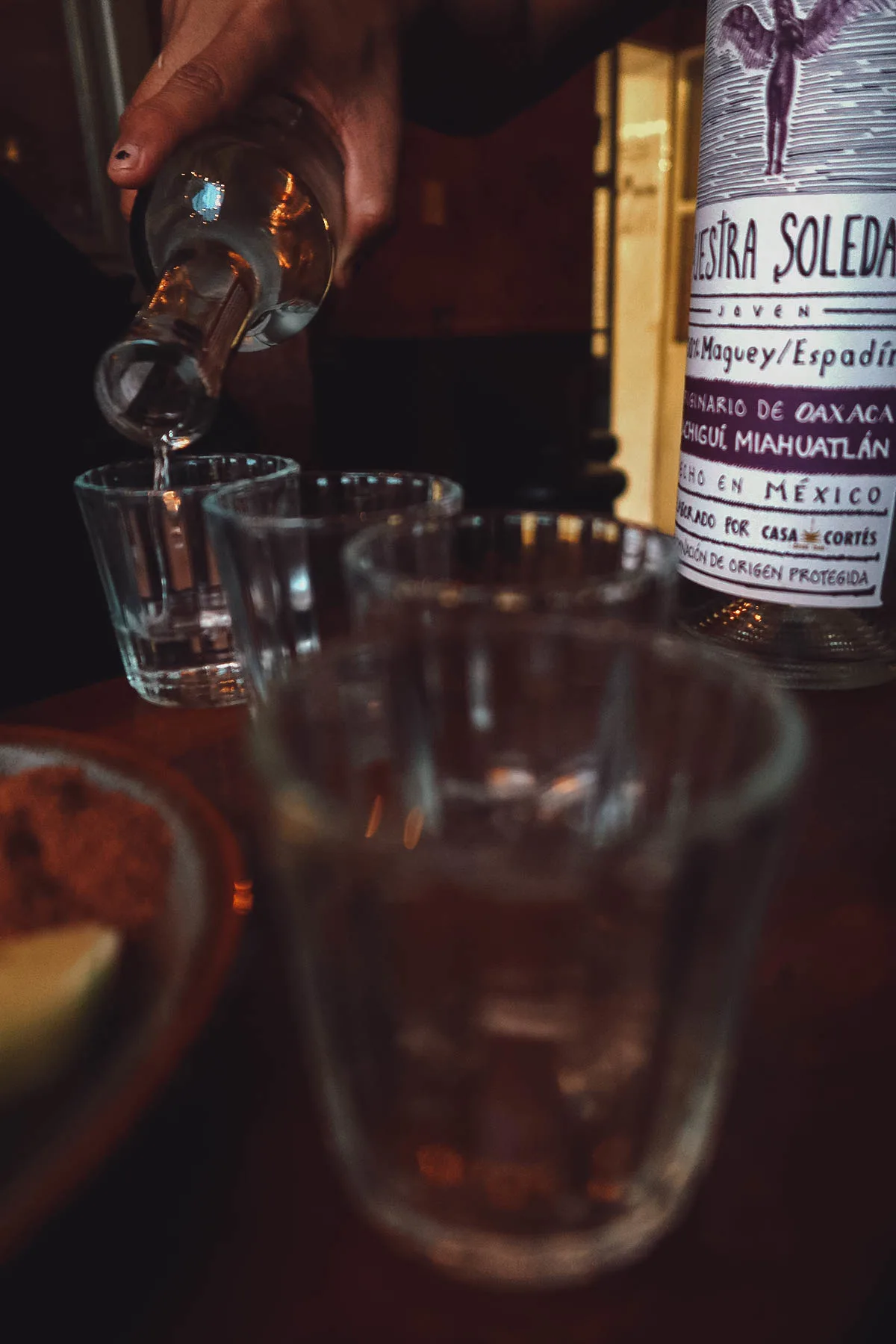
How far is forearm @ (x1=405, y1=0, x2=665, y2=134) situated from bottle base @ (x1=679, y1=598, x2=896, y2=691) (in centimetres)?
38

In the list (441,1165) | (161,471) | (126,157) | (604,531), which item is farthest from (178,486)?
(441,1165)

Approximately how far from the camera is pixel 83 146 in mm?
1321

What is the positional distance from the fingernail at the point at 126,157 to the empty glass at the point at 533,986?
0.99 feet

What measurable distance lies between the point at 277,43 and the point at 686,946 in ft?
1.45

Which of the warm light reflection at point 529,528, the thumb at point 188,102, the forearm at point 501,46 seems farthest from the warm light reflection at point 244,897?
the forearm at point 501,46

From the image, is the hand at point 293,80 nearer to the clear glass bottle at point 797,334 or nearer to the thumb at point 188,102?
the thumb at point 188,102

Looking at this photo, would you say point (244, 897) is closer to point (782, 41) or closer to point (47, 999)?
point (47, 999)

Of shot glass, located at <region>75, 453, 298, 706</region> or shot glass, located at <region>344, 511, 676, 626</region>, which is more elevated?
shot glass, located at <region>344, 511, 676, 626</region>

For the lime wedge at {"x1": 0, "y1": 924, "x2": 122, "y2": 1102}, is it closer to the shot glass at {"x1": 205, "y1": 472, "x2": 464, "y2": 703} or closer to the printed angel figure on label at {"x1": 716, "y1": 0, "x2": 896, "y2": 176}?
the shot glass at {"x1": 205, "y1": 472, "x2": 464, "y2": 703}

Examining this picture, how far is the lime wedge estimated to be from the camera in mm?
176

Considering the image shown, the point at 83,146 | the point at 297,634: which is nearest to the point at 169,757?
the point at 297,634

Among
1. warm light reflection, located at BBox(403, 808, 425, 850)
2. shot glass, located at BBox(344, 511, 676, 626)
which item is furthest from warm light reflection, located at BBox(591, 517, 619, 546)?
warm light reflection, located at BBox(403, 808, 425, 850)

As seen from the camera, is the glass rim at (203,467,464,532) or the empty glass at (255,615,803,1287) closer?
the empty glass at (255,615,803,1287)

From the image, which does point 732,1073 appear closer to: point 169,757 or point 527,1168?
point 527,1168
